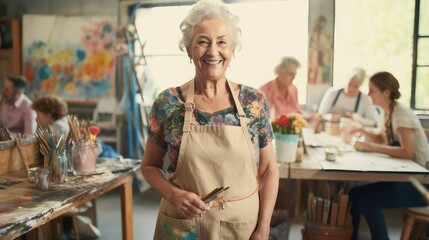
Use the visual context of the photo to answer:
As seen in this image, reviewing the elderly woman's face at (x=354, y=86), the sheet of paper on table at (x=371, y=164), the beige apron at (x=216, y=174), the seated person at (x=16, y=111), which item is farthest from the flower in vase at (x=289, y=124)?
the seated person at (x=16, y=111)

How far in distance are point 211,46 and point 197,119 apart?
282 millimetres

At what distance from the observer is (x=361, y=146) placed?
295 cm

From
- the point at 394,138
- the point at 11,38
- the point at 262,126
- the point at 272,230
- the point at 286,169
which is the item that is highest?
the point at 11,38

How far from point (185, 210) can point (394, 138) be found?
6.70 ft

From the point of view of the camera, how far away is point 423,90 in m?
3.40

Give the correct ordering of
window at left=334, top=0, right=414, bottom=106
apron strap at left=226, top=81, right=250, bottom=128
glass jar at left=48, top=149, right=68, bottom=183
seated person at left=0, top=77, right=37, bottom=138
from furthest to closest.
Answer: window at left=334, top=0, right=414, bottom=106 → seated person at left=0, top=77, right=37, bottom=138 → glass jar at left=48, top=149, right=68, bottom=183 → apron strap at left=226, top=81, right=250, bottom=128

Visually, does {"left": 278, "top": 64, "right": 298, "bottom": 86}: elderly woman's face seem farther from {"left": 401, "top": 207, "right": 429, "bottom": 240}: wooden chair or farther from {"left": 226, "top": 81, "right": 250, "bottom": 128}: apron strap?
{"left": 226, "top": 81, "right": 250, "bottom": 128}: apron strap

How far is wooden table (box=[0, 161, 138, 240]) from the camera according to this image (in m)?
1.49

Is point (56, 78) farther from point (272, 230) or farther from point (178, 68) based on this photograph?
point (272, 230)

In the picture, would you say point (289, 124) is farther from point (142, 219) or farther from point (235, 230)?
point (142, 219)

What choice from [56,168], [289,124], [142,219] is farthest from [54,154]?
[142,219]

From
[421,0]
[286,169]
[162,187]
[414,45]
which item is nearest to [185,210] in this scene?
[162,187]

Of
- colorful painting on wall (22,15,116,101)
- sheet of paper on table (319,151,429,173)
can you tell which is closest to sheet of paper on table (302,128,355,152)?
sheet of paper on table (319,151,429,173)

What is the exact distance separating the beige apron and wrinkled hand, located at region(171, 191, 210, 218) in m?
0.06
